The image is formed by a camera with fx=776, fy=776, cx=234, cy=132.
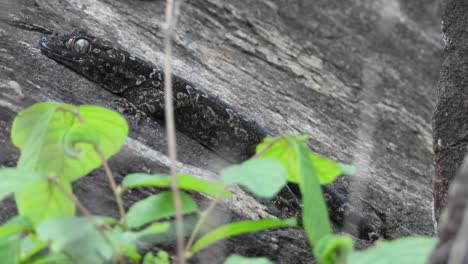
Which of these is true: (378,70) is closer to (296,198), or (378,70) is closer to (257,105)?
(257,105)

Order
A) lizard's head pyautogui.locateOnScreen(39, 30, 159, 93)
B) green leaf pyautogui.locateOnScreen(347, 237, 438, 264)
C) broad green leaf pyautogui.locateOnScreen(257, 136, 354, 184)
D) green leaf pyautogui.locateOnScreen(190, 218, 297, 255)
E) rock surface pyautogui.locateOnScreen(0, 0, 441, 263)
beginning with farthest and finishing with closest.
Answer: lizard's head pyautogui.locateOnScreen(39, 30, 159, 93) < rock surface pyautogui.locateOnScreen(0, 0, 441, 263) < broad green leaf pyautogui.locateOnScreen(257, 136, 354, 184) < green leaf pyautogui.locateOnScreen(190, 218, 297, 255) < green leaf pyautogui.locateOnScreen(347, 237, 438, 264)

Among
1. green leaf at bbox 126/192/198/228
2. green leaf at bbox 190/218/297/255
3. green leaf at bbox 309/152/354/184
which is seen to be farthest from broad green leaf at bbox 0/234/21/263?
green leaf at bbox 309/152/354/184

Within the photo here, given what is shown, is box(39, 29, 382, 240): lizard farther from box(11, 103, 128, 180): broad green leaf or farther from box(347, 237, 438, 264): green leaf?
box(347, 237, 438, 264): green leaf

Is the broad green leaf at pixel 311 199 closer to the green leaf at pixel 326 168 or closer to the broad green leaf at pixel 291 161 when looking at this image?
the broad green leaf at pixel 291 161

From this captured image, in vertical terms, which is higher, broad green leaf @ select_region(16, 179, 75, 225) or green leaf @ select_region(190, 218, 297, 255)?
green leaf @ select_region(190, 218, 297, 255)

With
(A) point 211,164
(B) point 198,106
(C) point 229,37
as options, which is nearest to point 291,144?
(A) point 211,164

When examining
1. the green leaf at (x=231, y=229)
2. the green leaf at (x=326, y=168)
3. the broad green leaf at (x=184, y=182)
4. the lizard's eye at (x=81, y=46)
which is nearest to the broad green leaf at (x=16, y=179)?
the broad green leaf at (x=184, y=182)
